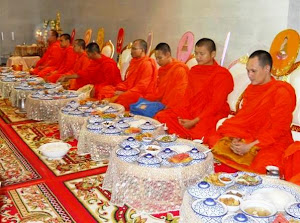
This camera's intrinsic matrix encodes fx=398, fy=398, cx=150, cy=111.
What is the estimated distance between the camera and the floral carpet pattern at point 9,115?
6.66 metres

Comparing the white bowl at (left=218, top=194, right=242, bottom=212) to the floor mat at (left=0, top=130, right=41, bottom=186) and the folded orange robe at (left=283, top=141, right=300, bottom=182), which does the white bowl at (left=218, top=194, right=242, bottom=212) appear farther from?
the floor mat at (left=0, top=130, right=41, bottom=186)

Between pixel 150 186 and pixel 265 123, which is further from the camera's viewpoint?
pixel 265 123

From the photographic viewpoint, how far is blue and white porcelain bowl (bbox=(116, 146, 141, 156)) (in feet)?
11.1

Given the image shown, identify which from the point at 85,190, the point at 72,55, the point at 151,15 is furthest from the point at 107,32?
the point at 85,190

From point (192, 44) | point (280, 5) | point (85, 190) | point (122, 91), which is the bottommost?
point (85, 190)

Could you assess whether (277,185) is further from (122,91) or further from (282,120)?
(122,91)

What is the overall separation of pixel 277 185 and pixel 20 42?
41.7 ft

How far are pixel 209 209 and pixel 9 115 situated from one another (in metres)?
5.49

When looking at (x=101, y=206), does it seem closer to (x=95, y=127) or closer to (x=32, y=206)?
(x=32, y=206)

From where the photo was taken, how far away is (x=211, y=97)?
16.3 feet

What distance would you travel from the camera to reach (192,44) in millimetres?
6414

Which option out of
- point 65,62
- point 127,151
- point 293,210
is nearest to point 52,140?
point 127,151

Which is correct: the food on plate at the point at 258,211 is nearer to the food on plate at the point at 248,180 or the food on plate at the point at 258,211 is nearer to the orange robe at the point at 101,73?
the food on plate at the point at 248,180

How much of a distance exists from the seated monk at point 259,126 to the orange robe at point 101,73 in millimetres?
3348
